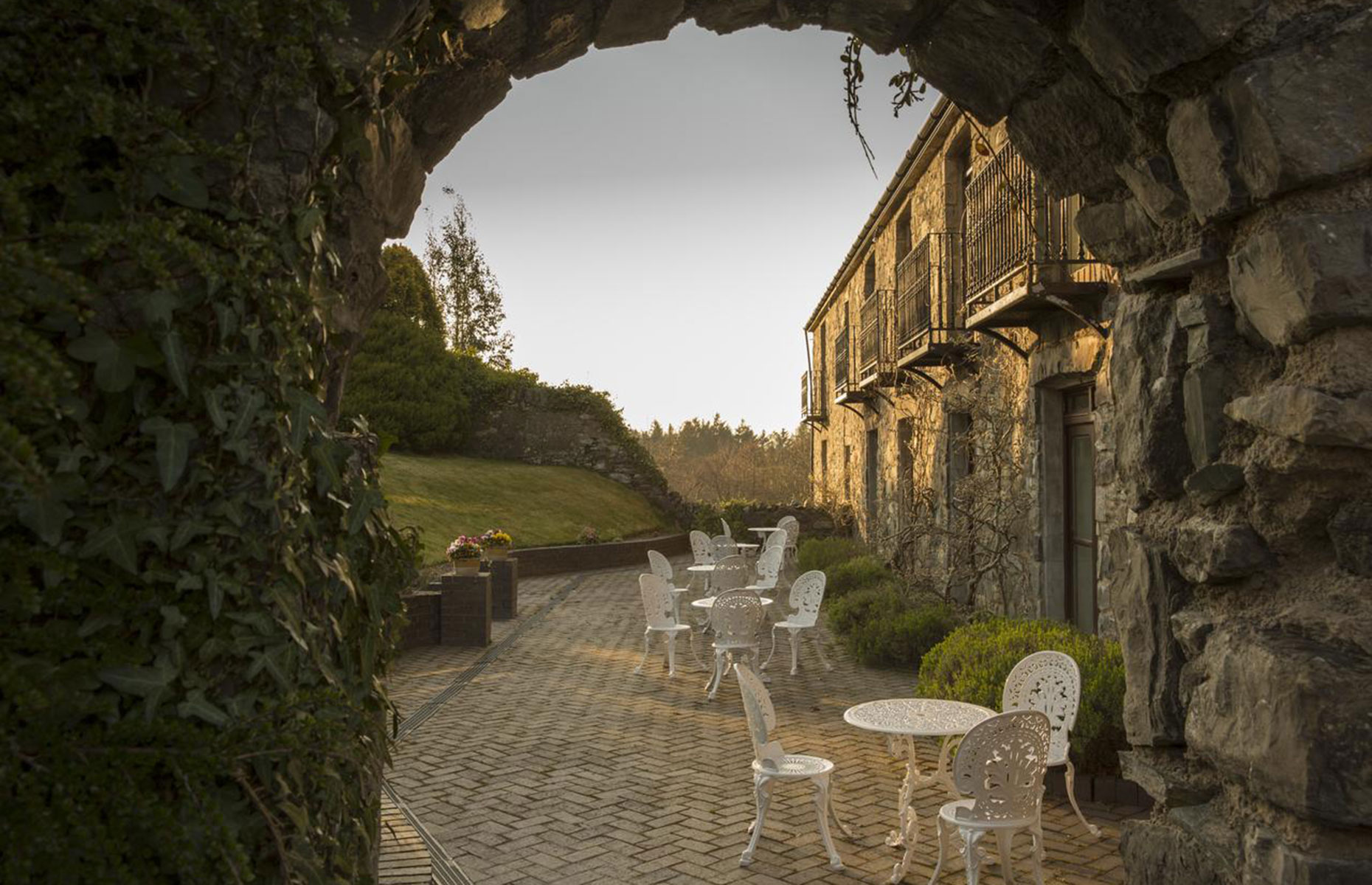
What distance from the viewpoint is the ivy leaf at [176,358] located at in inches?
68.1

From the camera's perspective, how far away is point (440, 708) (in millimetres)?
7836

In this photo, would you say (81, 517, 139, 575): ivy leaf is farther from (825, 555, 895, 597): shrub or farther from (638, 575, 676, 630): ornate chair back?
(825, 555, 895, 597): shrub

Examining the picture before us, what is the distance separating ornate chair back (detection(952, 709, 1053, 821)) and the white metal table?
398 millimetres

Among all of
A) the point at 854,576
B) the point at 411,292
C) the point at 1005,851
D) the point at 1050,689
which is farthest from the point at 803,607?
the point at 411,292

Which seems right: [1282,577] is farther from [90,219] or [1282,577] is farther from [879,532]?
[879,532]

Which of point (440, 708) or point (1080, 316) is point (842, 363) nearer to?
point (1080, 316)

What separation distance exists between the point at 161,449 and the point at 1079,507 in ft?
23.8

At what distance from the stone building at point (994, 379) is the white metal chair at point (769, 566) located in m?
1.47

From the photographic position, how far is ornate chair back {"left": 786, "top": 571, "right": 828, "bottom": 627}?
8.98 meters

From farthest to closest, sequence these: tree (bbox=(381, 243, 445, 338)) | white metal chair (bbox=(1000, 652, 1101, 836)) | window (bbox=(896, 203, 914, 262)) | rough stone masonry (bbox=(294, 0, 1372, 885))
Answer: tree (bbox=(381, 243, 445, 338)) < window (bbox=(896, 203, 914, 262)) < white metal chair (bbox=(1000, 652, 1101, 836)) < rough stone masonry (bbox=(294, 0, 1372, 885))

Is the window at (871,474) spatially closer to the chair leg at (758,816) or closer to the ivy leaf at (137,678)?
the chair leg at (758,816)

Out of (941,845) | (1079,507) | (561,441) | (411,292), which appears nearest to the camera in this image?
(941,845)

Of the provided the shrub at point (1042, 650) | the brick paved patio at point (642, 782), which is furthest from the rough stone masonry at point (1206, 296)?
the shrub at point (1042, 650)

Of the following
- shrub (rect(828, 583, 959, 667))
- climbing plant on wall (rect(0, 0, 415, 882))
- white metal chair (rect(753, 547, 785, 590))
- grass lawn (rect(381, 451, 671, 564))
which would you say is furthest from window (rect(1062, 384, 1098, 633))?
grass lawn (rect(381, 451, 671, 564))
